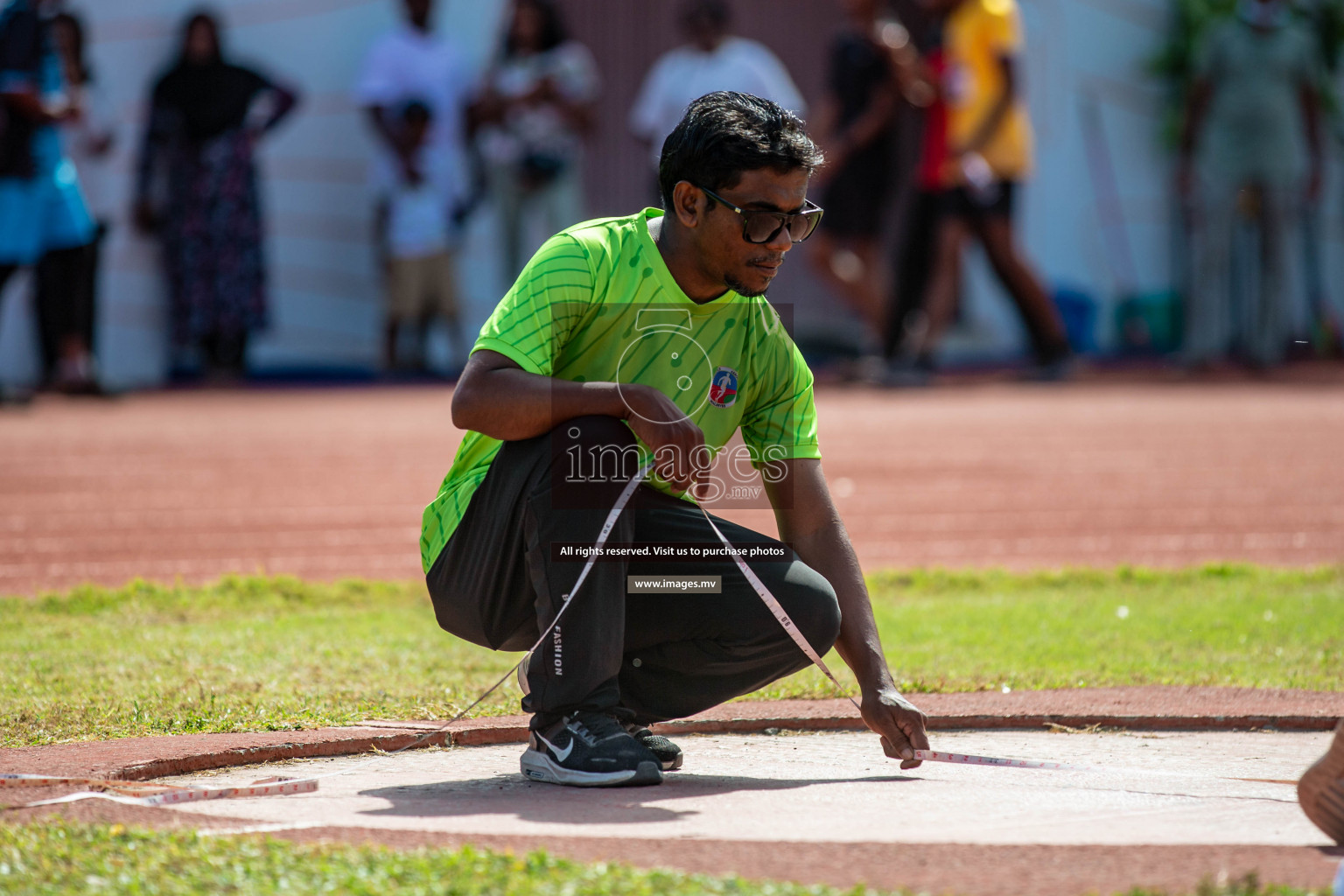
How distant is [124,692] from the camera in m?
3.98

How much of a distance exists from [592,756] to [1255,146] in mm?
9911

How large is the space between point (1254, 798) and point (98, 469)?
5940 mm

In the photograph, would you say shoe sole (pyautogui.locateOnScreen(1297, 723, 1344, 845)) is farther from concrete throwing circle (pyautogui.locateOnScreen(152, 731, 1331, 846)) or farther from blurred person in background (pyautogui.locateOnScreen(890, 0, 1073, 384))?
blurred person in background (pyautogui.locateOnScreen(890, 0, 1073, 384))

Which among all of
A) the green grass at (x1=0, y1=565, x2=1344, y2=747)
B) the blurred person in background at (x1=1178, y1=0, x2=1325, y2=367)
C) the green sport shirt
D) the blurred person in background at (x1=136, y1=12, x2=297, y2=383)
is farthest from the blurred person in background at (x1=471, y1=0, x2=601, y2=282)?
the green sport shirt

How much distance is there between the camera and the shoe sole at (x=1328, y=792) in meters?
2.71

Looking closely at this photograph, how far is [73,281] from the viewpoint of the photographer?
9.98 meters

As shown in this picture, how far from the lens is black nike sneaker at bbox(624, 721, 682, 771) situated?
131 inches

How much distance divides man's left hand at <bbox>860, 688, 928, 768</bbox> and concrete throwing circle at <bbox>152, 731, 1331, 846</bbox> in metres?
0.06

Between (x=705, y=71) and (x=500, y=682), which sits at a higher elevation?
(x=705, y=71)

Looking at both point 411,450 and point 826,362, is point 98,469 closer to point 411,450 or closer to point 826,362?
point 411,450

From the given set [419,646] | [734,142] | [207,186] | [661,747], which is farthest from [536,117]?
[661,747]

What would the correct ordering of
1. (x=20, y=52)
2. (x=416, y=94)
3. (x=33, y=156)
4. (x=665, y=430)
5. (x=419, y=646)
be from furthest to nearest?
(x=416, y=94)
(x=33, y=156)
(x=20, y=52)
(x=419, y=646)
(x=665, y=430)

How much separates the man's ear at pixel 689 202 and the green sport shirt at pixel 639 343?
0.26 feet

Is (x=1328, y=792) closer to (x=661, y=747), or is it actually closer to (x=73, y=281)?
(x=661, y=747)
